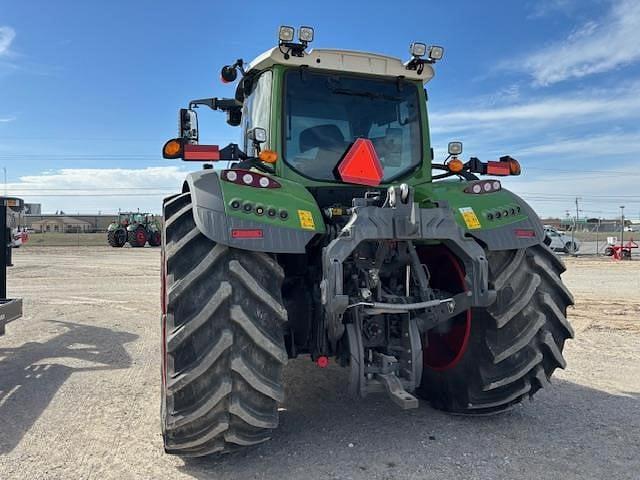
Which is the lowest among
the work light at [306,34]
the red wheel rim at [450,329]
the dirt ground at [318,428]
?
the dirt ground at [318,428]

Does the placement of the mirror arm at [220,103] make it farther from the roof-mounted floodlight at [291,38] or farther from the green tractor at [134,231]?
the green tractor at [134,231]

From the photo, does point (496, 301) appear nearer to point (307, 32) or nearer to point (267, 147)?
point (267, 147)

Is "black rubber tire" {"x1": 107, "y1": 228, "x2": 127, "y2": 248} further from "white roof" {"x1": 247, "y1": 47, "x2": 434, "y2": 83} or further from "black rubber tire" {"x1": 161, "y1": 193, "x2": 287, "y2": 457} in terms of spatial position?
"black rubber tire" {"x1": 161, "y1": 193, "x2": 287, "y2": 457}

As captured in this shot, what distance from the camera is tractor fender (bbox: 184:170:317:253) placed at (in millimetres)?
2994

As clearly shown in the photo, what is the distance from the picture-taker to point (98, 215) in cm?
8325

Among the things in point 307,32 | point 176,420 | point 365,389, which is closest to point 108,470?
point 176,420

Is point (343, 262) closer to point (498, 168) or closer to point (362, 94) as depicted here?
point (362, 94)

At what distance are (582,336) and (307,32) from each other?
5623 millimetres

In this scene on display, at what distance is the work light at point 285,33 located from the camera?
12.5ft

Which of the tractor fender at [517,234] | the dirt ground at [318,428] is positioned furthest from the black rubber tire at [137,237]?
the tractor fender at [517,234]

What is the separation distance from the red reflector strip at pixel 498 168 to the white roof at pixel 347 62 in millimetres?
971

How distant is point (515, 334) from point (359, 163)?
64.9 inches

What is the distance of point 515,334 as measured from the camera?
12.0 ft

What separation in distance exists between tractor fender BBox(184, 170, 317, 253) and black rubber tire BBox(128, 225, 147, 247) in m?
31.7
